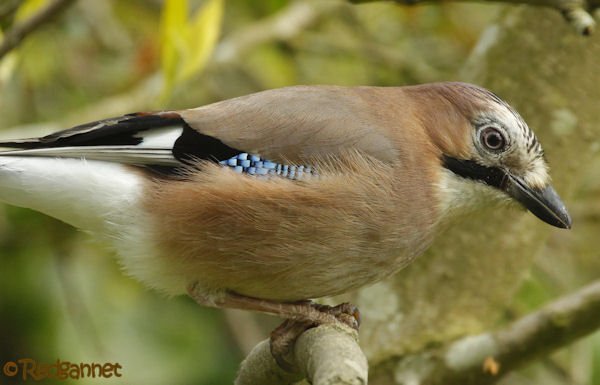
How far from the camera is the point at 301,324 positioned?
3.81 metres

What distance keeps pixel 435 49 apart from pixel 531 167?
3022mm

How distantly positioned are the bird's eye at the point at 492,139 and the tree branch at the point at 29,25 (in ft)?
6.61

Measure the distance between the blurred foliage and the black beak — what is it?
1.05 metres

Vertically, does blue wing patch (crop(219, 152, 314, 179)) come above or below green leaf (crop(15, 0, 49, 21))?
below

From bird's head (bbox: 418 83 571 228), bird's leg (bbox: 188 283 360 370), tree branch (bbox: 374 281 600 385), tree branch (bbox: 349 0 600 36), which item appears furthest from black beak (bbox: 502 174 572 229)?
bird's leg (bbox: 188 283 360 370)

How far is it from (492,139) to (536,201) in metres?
0.30

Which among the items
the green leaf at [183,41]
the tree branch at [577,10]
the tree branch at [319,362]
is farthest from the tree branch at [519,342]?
the green leaf at [183,41]

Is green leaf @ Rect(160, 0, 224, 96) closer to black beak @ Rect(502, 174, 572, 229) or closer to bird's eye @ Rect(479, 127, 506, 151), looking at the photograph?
bird's eye @ Rect(479, 127, 506, 151)

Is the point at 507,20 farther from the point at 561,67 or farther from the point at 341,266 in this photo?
the point at 341,266

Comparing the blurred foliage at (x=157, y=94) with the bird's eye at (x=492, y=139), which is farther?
the blurred foliage at (x=157, y=94)

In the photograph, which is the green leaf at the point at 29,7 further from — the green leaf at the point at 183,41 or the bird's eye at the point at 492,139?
the bird's eye at the point at 492,139

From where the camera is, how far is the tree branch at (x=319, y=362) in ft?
9.18

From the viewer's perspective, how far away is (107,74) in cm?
682

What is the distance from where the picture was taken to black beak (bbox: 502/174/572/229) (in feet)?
13.1
